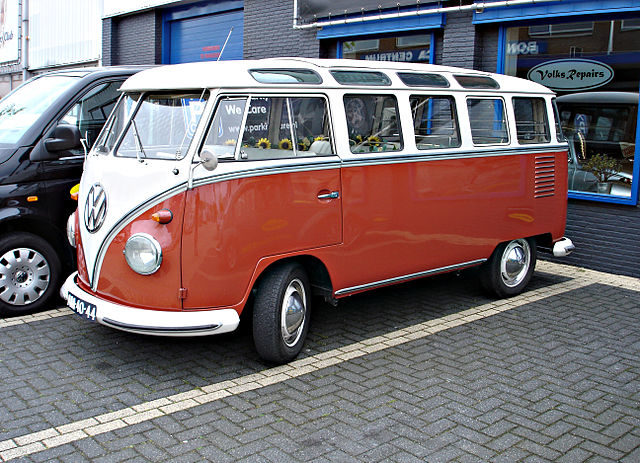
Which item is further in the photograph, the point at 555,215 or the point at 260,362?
the point at 555,215

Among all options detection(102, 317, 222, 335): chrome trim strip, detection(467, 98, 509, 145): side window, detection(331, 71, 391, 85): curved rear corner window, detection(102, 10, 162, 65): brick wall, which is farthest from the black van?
detection(102, 10, 162, 65): brick wall

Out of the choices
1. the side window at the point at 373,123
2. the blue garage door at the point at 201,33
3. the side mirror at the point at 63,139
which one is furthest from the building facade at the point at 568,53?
the side window at the point at 373,123

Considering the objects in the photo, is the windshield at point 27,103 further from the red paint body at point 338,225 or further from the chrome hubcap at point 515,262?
the chrome hubcap at point 515,262

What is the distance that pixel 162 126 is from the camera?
5.38 metres

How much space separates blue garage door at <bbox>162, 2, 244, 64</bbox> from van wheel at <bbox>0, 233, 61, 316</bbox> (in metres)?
8.40

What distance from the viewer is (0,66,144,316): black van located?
6344 mm

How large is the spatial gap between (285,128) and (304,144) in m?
0.23

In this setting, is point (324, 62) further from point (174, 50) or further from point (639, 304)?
point (174, 50)

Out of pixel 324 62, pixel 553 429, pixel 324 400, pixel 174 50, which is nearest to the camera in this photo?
pixel 553 429

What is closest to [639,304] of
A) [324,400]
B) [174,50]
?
[324,400]

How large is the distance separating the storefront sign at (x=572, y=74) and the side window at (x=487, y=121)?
2.23 metres

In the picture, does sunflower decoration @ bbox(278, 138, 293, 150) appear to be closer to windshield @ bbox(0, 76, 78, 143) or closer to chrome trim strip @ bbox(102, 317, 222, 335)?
chrome trim strip @ bbox(102, 317, 222, 335)

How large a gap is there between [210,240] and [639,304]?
16.0 ft

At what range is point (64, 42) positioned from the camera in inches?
768
